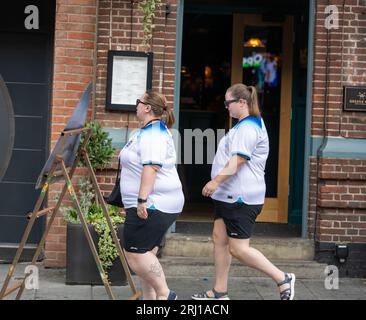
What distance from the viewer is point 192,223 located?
30.9 ft

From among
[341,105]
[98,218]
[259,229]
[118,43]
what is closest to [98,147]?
[98,218]

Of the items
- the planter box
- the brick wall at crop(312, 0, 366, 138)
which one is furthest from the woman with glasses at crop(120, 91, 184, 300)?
the brick wall at crop(312, 0, 366, 138)

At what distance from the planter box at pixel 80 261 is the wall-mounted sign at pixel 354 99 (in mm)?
2795

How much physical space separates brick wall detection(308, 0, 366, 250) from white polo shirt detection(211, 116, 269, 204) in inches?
71.9

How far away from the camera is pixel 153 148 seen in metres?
5.95

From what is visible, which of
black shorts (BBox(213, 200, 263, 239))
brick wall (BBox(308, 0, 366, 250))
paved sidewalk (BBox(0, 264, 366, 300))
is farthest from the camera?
brick wall (BBox(308, 0, 366, 250))

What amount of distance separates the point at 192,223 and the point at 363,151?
2.28 meters

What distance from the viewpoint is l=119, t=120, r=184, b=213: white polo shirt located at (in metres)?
6.00

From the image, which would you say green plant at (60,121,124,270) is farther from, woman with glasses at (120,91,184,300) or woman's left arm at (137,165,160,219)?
woman's left arm at (137,165,160,219)

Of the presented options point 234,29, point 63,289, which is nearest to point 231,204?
point 63,289

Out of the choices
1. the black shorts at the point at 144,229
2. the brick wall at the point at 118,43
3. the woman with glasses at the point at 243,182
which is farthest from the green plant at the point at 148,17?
the black shorts at the point at 144,229

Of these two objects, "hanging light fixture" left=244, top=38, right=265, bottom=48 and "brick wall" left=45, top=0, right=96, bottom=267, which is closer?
"brick wall" left=45, top=0, right=96, bottom=267

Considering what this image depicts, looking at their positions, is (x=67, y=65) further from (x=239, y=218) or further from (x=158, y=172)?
(x=239, y=218)

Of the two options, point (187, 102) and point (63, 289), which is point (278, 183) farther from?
point (63, 289)
